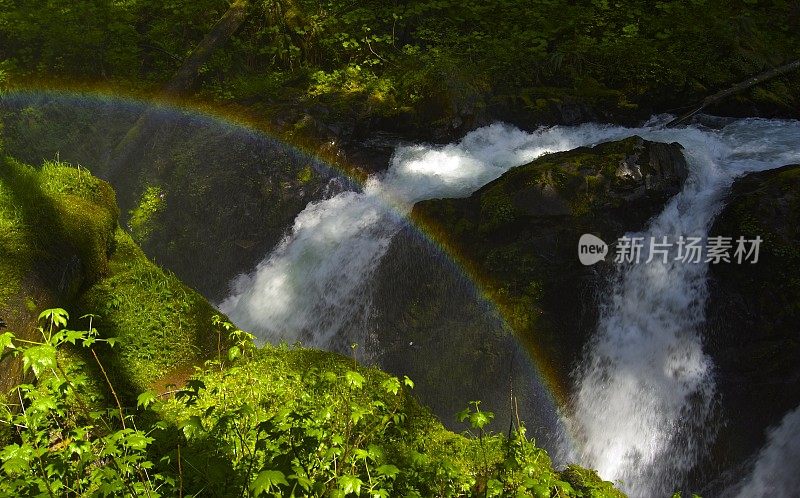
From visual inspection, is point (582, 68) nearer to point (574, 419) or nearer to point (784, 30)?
point (784, 30)

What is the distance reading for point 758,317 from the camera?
7305 millimetres

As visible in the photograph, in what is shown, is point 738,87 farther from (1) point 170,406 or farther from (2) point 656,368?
(1) point 170,406

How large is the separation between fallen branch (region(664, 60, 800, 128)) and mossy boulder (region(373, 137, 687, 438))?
5.88 feet

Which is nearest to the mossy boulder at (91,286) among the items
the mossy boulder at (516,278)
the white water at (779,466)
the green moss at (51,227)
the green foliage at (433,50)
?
the green moss at (51,227)

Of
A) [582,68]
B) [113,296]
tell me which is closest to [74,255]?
[113,296]

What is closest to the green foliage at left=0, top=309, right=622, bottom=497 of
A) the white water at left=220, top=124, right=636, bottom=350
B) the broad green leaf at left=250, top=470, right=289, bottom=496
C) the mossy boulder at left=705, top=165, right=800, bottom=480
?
the broad green leaf at left=250, top=470, right=289, bottom=496

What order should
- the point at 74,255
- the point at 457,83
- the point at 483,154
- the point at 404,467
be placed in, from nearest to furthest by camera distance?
1. the point at 404,467
2. the point at 74,255
3. the point at 483,154
4. the point at 457,83

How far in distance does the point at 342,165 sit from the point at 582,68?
614cm

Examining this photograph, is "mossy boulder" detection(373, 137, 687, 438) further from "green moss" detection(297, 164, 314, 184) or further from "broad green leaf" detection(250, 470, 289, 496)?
"broad green leaf" detection(250, 470, 289, 496)

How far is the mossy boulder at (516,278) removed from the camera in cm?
786

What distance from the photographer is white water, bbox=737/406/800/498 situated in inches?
247

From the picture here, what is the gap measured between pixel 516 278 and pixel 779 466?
4173mm

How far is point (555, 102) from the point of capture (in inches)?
440

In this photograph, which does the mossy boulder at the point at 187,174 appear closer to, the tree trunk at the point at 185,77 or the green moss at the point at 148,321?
the tree trunk at the point at 185,77
